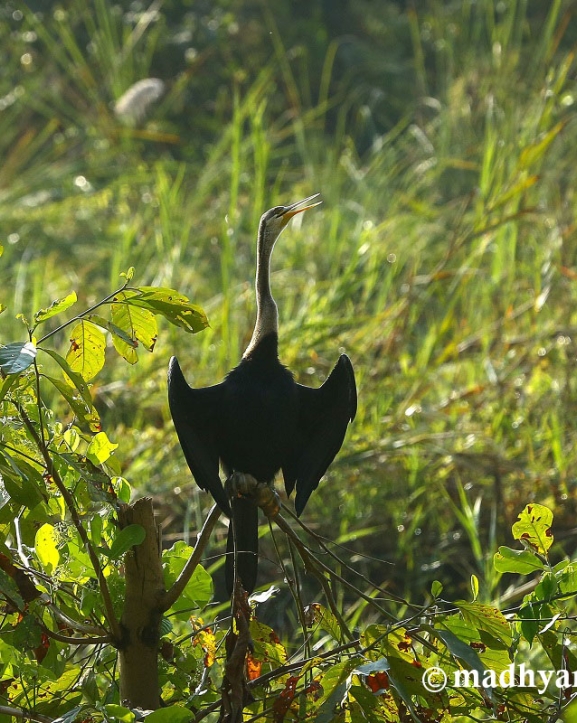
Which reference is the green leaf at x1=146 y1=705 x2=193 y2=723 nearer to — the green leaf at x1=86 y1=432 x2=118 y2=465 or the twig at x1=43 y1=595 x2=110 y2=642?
the twig at x1=43 y1=595 x2=110 y2=642

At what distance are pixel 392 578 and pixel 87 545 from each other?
2576 millimetres

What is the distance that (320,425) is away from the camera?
98.7 inches

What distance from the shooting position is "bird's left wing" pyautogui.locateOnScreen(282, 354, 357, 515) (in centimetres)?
245

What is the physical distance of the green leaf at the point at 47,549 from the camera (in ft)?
5.05

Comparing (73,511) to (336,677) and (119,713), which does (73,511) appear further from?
(336,677)

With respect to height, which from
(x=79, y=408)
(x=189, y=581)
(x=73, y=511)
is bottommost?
(x=189, y=581)

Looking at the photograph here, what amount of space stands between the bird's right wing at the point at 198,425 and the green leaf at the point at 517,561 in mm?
851

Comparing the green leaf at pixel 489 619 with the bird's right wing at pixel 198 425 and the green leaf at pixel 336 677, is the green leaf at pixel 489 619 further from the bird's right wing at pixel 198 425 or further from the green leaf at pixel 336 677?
the bird's right wing at pixel 198 425

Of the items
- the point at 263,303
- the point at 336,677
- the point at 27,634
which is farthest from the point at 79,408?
the point at 263,303

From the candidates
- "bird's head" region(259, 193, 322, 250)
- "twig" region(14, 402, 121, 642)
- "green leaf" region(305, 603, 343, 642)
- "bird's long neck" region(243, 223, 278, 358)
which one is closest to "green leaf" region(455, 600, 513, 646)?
"green leaf" region(305, 603, 343, 642)

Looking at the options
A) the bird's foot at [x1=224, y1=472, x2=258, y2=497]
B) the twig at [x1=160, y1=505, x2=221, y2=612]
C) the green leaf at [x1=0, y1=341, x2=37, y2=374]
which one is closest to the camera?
the green leaf at [x1=0, y1=341, x2=37, y2=374]

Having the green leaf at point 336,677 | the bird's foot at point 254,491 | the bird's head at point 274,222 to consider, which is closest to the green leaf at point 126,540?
the green leaf at point 336,677

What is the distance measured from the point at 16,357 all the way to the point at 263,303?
4.58 feet

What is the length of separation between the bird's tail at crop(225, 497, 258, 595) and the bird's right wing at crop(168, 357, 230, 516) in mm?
44
